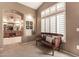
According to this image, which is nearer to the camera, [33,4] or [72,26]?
[72,26]

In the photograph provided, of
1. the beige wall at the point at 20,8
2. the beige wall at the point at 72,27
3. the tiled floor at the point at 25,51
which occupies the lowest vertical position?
the tiled floor at the point at 25,51

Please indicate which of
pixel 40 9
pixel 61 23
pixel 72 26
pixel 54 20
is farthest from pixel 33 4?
pixel 72 26

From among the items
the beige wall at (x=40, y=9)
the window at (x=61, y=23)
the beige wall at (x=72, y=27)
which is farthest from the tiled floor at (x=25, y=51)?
the window at (x=61, y=23)

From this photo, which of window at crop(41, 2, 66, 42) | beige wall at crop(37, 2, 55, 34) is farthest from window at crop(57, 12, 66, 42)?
beige wall at crop(37, 2, 55, 34)

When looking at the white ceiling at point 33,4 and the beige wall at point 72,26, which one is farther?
the white ceiling at point 33,4

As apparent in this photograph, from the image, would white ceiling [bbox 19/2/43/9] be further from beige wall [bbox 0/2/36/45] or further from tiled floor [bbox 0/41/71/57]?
tiled floor [bbox 0/41/71/57]

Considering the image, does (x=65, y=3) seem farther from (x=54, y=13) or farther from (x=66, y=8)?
(x=54, y=13)

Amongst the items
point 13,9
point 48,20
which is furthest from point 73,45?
point 13,9

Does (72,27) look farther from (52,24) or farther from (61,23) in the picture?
(52,24)

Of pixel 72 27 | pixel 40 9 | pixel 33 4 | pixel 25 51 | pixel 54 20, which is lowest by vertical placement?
pixel 25 51

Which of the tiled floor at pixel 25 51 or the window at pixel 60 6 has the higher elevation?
the window at pixel 60 6

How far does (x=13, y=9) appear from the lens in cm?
251

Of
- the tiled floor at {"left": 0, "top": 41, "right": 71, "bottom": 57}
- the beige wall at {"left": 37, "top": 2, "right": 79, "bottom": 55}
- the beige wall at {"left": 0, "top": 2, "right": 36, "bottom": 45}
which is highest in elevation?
the beige wall at {"left": 0, "top": 2, "right": 36, "bottom": 45}

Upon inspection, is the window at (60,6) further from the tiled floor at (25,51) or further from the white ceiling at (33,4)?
the tiled floor at (25,51)
